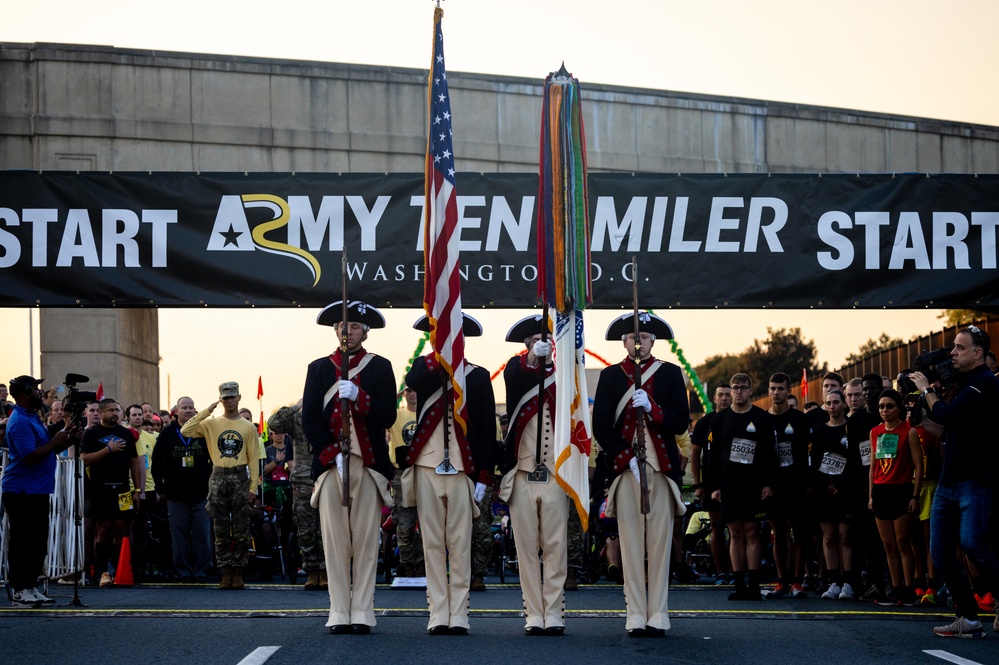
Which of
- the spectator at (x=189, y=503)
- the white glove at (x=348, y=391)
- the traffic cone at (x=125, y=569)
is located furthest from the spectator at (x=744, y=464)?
the traffic cone at (x=125, y=569)

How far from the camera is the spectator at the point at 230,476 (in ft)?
47.0

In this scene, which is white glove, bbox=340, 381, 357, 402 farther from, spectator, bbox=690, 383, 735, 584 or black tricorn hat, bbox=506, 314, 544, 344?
spectator, bbox=690, 383, 735, 584

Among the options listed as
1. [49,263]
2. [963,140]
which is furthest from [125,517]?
[963,140]

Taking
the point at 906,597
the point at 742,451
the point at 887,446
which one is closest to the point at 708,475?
the point at 742,451

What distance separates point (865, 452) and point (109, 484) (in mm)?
7692

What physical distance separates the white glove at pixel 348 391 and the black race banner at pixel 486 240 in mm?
4402

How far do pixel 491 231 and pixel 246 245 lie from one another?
2419 millimetres

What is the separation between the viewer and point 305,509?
14.0 meters

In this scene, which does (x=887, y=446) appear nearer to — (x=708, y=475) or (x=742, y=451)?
(x=742, y=451)

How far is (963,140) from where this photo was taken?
27.5 metres

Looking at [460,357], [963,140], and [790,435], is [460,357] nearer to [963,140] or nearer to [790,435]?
[790,435]

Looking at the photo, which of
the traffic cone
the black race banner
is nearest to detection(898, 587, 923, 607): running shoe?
the black race banner

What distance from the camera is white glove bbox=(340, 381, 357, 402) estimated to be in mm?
9758

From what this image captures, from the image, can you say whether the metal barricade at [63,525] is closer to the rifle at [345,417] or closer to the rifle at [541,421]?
the rifle at [345,417]
